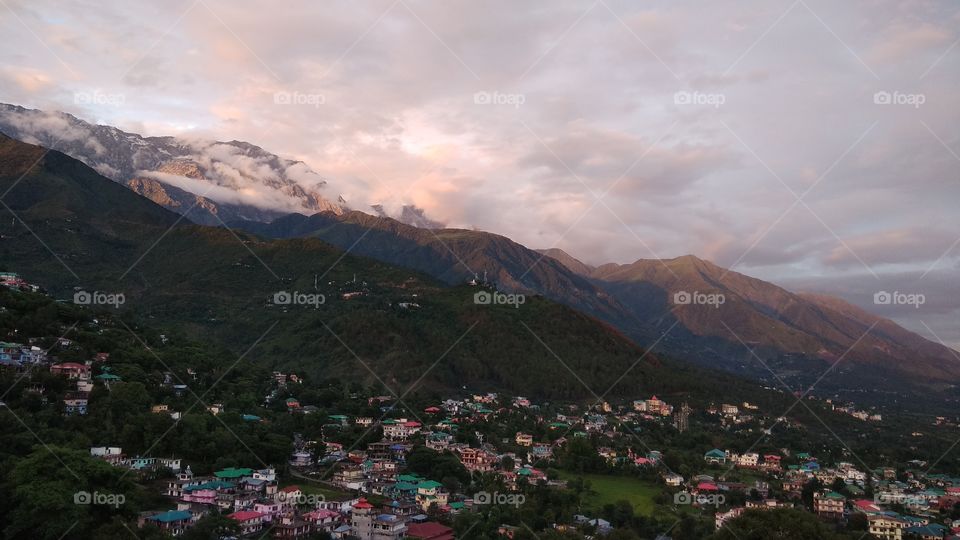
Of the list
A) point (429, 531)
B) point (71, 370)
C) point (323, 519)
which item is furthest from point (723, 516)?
point (71, 370)

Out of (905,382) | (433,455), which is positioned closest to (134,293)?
(433,455)

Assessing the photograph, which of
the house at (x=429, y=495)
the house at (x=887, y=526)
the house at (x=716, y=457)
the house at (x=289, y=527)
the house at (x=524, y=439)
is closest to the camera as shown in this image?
the house at (x=289, y=527)

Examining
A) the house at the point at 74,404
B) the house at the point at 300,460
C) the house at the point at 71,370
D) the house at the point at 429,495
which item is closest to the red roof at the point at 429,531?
A: the house at the point at 429,495

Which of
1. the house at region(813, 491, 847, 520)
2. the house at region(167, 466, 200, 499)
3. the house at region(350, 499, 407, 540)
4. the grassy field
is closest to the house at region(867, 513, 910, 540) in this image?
the house at region(813, 491, 847, 520)

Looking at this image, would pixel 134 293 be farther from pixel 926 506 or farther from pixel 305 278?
pixel 926 506

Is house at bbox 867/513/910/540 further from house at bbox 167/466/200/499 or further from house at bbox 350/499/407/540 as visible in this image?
house at bbox 167/466/200/499

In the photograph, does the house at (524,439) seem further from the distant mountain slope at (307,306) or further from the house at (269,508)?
the house at (269,508)

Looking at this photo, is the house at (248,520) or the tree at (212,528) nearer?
the tree at (212,528)
